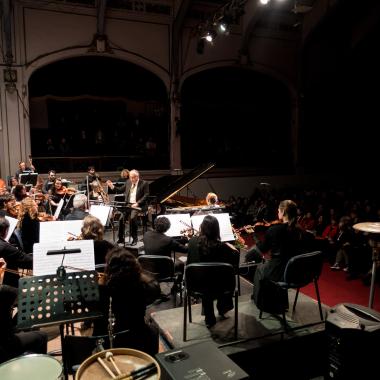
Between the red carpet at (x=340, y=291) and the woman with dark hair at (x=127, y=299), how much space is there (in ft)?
10.6

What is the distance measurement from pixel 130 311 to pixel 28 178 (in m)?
7.28

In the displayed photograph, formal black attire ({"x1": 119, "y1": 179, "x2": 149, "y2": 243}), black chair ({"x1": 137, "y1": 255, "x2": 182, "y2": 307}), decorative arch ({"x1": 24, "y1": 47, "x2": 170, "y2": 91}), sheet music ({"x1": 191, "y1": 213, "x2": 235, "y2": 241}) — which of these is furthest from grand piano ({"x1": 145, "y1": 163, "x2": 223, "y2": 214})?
decorative arch ({"x1": 24, "y1": 47, "x2": 170, "y2": 91})

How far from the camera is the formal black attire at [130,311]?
2.89m

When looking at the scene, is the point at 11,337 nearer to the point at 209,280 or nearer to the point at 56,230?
the point at 56,230

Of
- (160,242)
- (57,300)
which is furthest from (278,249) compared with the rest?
(57,300)

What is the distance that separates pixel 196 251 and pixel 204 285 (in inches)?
18.5

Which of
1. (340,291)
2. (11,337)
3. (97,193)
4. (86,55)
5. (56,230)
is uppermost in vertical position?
(86,55)

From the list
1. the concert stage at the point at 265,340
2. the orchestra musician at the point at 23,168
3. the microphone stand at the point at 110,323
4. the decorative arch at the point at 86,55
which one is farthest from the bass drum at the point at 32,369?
the decorative arch at the point at 86,55

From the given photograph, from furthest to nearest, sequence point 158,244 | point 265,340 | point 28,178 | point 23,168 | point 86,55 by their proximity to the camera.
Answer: point 86,55 < point 23,168 < point 28,178 < point 158,244 < point 265,340

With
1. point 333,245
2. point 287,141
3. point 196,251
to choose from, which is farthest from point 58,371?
point 287,141

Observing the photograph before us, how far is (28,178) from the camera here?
30.1ft

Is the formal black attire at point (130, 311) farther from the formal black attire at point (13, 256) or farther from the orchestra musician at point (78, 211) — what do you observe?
the orchestra musician at point (78, 211)

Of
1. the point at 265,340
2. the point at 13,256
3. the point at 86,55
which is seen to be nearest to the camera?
the point at 265,340

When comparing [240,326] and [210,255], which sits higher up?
[210,255]
